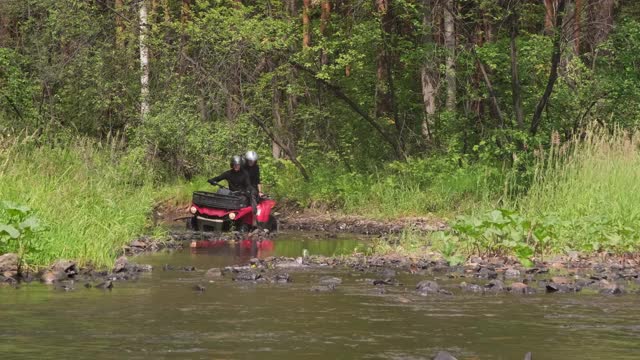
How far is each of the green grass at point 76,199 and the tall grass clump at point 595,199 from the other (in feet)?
20.0

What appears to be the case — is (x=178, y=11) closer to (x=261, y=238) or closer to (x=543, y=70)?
(x=543, y=70)

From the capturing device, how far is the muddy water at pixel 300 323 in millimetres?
7734

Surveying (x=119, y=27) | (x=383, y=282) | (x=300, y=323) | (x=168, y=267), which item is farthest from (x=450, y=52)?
(x=300, y=323)

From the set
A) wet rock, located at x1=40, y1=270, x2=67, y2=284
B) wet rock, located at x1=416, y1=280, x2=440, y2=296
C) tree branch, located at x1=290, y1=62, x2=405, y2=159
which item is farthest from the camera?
tree branch, located at x1=290, y1=62, x2=405, y2=159

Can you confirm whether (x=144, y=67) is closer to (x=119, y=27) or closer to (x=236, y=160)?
(x=119, y=27)

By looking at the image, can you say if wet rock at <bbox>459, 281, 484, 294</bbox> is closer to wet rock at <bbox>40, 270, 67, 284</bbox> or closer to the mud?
wet rock at <bbox>40, 270, 67, 284</bbox>

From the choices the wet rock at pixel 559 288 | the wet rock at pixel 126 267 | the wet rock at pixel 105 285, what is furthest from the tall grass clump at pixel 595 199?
the wet rock at pixel 105 285

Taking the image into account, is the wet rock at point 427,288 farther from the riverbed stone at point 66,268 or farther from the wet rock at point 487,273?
the riverbed stone at point 66,268

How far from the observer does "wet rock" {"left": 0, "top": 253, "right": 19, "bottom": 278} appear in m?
12.0

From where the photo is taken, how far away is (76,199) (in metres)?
16.2

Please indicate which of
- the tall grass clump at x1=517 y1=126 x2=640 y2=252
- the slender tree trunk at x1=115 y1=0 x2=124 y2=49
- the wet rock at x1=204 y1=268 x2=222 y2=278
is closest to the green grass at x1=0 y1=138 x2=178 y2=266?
the wet rock at x1=204 y1=268 x2=222 y2=278

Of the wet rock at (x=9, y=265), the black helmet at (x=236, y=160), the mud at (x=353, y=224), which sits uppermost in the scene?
the black helmet at (x=236, y=160)

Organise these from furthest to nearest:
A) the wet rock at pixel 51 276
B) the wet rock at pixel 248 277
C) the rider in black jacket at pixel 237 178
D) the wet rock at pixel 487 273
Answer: the rider in black jacket at pixel 237 178, the wet rock at pixel 487 273, the wet rock at pixel 248 277, the wet rock at pixel 51 276

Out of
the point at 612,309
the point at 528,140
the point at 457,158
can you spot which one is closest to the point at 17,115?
the point at 457,158
